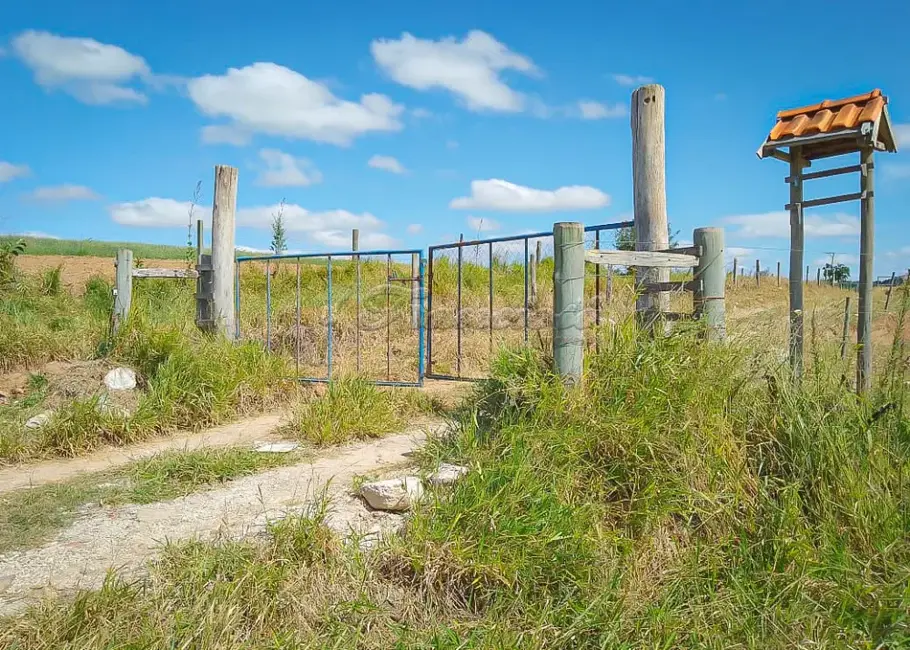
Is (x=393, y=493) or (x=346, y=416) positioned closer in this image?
(x=393, y=493)

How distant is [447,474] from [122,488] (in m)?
2.44

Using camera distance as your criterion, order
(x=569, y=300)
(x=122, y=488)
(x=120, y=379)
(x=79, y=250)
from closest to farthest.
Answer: (x=569, y=300) < (x=122, y=488) < (x=120, y=379) < (x=79, y=250)

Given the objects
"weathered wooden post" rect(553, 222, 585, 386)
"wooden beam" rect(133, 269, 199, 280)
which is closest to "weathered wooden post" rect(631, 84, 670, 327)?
"weathered wooden post" rect(553, 222, 585, 386)

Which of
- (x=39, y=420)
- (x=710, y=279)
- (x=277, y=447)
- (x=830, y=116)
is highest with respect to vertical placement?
(x=830, y=116)

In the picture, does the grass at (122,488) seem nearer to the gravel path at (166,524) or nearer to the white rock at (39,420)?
the gravel path at (166,524)

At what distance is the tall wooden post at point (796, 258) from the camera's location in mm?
5195

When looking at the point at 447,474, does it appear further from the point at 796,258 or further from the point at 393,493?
the point at 796,258

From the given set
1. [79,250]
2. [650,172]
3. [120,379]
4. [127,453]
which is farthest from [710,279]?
[79,250]

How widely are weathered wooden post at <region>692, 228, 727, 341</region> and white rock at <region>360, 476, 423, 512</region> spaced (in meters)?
2.47

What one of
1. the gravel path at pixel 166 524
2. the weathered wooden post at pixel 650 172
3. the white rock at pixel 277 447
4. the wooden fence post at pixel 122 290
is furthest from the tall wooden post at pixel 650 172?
the wooden fence post at pixel 122 290

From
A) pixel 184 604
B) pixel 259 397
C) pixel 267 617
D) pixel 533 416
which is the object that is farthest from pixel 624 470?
pixel 259 397

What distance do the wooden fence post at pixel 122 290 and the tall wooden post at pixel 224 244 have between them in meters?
1.00

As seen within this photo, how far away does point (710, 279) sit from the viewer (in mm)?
5234

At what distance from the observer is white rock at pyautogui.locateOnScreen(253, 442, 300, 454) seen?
5789mm
